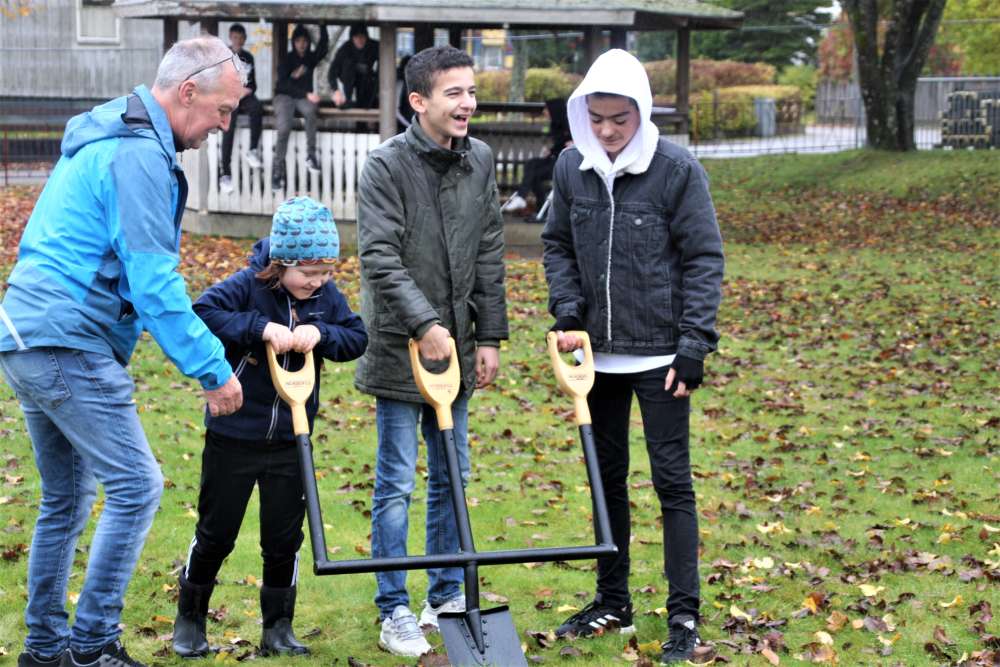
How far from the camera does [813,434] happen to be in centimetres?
965

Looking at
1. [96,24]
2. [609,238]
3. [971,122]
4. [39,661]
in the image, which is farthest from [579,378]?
[96,24]

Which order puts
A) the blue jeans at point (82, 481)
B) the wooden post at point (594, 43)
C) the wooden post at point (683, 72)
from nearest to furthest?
the blue jeans at point (82, 481)
the wooden post at point (594, 43)
the wooden post at point (683, 72)

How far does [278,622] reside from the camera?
517 centimetres

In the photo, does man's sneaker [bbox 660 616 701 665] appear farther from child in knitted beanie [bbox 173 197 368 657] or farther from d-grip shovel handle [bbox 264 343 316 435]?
d-grip shovel handle [bbox 264 343 316 435]

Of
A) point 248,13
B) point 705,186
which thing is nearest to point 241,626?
point 705,186

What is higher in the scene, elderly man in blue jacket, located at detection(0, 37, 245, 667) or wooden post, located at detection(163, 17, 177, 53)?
wooden post, located at detection(163, 17, 177, 53)

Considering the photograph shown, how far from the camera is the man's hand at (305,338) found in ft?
15.5

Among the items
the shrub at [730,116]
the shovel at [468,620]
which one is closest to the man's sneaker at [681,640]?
the shovel at [468,620]

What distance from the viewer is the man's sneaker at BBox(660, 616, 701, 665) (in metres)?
5.15

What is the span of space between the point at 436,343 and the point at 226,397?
856mm

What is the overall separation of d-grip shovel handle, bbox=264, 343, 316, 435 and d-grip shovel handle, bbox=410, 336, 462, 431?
388 mm

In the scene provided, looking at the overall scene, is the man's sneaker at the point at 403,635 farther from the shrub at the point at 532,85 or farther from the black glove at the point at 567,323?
the shrub at the point at 532,85

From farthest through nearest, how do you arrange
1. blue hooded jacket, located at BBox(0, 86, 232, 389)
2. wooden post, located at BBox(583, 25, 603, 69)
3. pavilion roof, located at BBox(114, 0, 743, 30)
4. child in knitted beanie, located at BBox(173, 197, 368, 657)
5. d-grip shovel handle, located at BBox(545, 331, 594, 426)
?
wooden post, located at BBox(583, 25, 603, 69)
pavilion roof, located at BBox(114, 0, 743, 30)
d-grip shovel handle, located at BBox(545, 331, 594, 426)
child in knitted beanie, located at BBox(173, 197, 368, 657)
blue hooded jacket, located at BBox(0, 86, 232, 389)

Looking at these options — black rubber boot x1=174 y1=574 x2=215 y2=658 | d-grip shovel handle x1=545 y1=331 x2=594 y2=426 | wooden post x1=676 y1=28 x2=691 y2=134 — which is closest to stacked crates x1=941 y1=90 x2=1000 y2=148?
wooden post x1=676 y1=28 x2=691 y2=134
